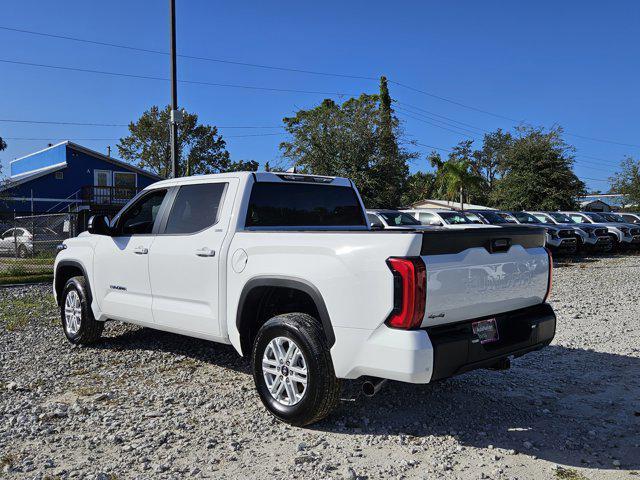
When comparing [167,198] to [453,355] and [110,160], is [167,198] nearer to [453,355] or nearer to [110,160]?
[453,355]

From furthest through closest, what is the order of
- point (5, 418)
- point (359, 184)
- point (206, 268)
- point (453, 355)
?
1. point (359, 184)
2. point (206, 268)
3. point (5, 418)
4. point (453, 355)

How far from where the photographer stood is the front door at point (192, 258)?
16.1 ft

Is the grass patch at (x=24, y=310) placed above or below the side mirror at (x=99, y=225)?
below

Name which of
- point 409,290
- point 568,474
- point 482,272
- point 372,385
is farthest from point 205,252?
point 568,474

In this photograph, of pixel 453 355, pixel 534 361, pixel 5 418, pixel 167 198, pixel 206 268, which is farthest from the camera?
pixel 534 361

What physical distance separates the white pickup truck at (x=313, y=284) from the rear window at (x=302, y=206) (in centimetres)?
1

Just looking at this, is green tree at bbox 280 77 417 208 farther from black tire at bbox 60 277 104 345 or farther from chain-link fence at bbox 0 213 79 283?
black tire at bbox 60 277 104 345

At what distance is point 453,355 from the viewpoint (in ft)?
12.1

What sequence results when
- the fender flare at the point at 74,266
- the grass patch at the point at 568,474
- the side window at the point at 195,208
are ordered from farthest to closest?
the fender flare at the point at 74,266
the side window at the point at 195,208
the grass patch at the point at 568,474

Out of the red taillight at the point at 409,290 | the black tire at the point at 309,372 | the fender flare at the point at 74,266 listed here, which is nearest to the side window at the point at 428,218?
the fender flare at the point at 74,266

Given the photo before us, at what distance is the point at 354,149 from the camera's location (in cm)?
2658

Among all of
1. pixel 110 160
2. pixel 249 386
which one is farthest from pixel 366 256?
pixel 110 160

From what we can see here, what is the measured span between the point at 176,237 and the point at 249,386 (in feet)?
4.95

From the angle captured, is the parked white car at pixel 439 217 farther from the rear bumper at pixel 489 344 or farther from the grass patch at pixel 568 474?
the grass patch at pixel 568 474
